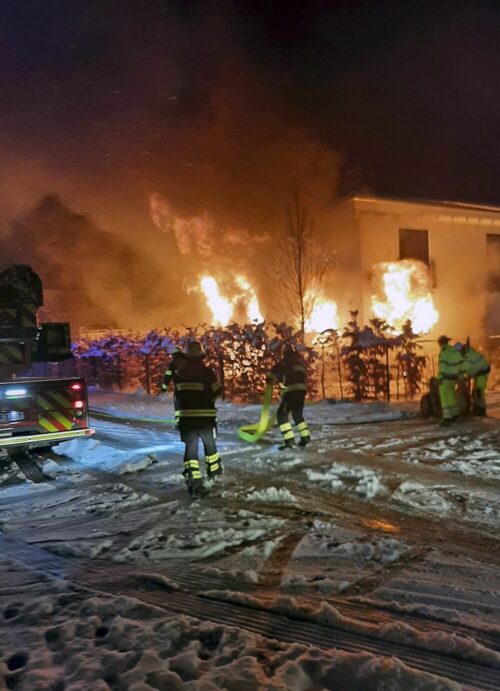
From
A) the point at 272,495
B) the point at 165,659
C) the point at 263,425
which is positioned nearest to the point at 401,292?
the point at 263,425

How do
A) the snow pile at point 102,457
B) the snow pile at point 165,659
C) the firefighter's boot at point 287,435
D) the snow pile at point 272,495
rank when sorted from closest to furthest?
the snow pile at point 165,659
the snow pile at point 272,495
the snow pile at point 102,457
the firefighter's boot at point 287,435

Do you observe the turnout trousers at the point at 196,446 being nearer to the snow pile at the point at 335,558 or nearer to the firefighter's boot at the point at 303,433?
the snow pile at the point at 335,558

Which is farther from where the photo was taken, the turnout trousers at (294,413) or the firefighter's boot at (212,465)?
the turnout trousers at (294,413)

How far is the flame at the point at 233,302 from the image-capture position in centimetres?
1994

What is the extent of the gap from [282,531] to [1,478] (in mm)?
3812

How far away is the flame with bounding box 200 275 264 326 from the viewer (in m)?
A: 19.9

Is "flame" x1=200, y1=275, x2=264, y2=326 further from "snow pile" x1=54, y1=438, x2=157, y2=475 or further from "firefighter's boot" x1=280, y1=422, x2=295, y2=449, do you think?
"firefighter's boot" x1=280, y1=422, x2=295, y2=449

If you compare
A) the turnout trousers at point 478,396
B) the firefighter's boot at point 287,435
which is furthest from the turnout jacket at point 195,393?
the turnout trousers at point 478,396

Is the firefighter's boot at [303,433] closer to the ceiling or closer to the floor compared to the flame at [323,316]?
closer to the floor

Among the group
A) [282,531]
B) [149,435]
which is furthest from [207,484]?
[149,435]

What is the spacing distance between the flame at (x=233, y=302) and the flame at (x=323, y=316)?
236 cm

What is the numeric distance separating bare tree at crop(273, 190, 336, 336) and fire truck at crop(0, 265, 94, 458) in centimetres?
969

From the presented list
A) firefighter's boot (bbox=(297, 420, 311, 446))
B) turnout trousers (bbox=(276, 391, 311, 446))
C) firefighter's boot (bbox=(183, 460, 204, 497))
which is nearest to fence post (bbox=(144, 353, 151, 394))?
turnout trousers (bbox=(276, 391, 311, 446))

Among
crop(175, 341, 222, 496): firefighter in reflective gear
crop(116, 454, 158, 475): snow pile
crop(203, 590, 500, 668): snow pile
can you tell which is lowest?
crop(203, 590, 500, 668): snow pile
